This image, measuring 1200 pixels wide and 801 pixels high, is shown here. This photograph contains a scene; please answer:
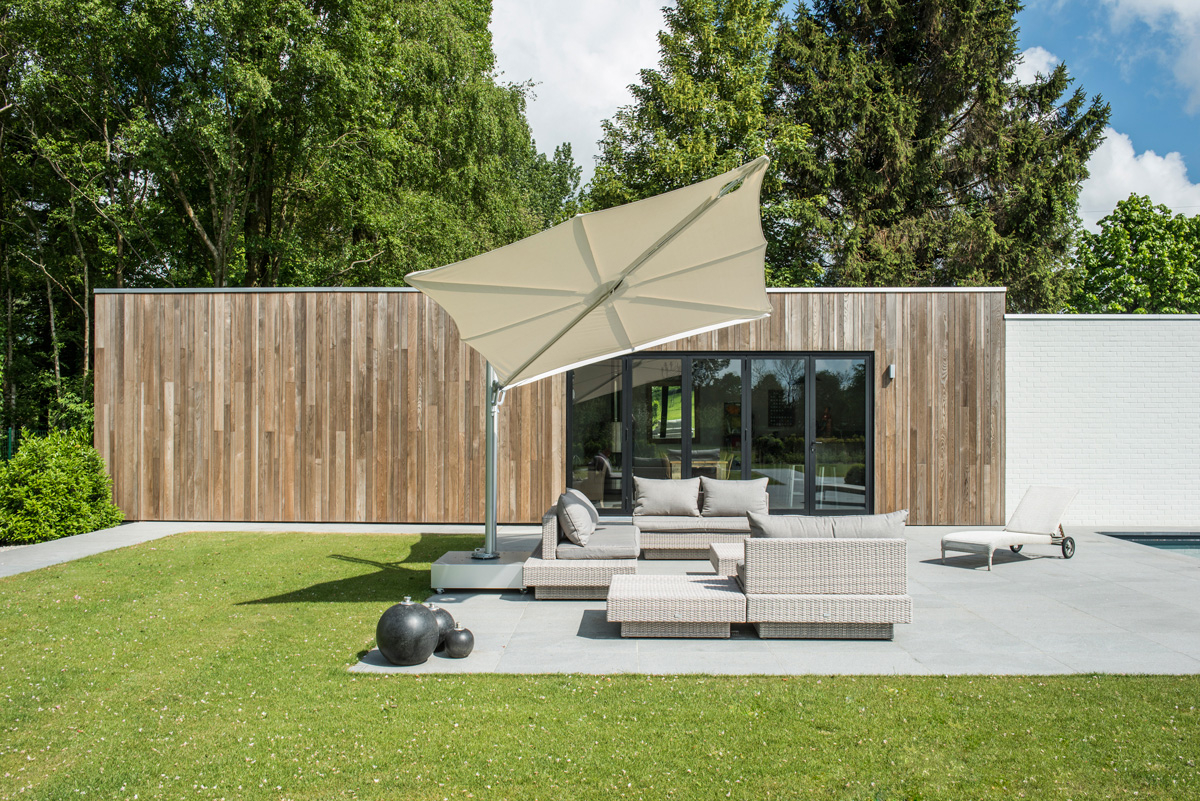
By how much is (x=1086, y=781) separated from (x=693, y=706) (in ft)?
5.28

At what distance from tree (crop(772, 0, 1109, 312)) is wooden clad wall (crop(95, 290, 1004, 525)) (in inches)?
354

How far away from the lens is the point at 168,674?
4113 mm

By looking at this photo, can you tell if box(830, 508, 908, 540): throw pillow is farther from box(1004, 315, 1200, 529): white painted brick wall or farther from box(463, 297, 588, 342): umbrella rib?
box(1004, 315, 1200, 529): white painted brick wall

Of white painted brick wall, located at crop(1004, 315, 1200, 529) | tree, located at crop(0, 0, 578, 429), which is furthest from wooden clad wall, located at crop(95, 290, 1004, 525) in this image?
tree, located at crop(0, 0, 578, 429)

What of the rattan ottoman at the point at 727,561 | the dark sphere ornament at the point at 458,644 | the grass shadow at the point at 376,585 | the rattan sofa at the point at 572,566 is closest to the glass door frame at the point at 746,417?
the grass shadow at the point at 376,585

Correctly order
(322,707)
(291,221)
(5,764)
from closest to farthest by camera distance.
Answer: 1. (5,764)
2. (322,707)
3. (291,221)

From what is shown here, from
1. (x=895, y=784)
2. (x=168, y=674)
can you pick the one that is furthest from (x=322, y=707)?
(x=895, y=784)

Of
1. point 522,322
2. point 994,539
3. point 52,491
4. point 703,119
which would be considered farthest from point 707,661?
point 703,119

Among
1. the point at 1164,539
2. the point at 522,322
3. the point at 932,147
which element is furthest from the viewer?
the point at 932,147

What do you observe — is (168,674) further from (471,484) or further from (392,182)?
(392,182)

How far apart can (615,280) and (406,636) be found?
249 cm

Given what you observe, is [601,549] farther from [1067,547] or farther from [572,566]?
[1067,547]

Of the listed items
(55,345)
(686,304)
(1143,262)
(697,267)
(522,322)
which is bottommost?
(522,322)

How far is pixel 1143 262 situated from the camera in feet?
87.0
